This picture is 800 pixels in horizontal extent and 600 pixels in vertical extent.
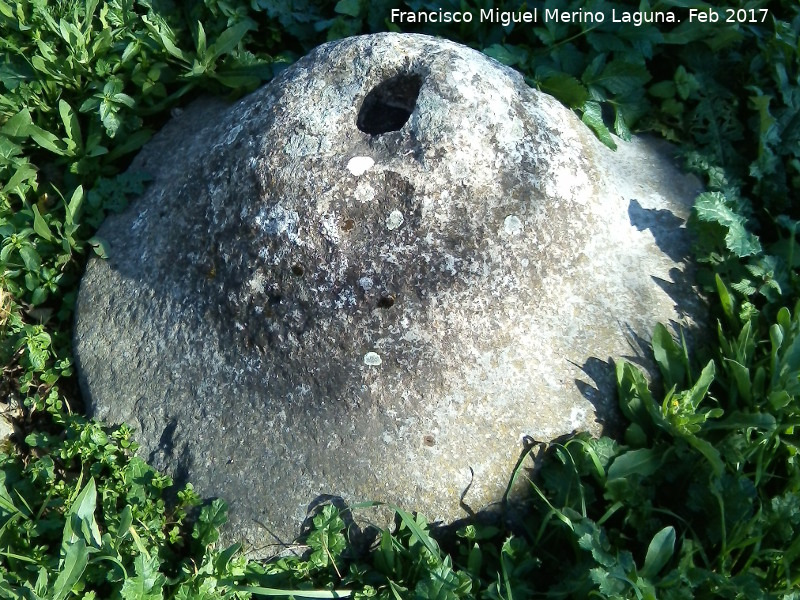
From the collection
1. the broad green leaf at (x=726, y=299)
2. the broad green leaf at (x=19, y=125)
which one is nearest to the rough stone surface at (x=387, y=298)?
the broad green leaf at (x=726, y=299)

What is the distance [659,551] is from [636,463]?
0.94 ft

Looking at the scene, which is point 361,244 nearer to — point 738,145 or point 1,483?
point 1,483

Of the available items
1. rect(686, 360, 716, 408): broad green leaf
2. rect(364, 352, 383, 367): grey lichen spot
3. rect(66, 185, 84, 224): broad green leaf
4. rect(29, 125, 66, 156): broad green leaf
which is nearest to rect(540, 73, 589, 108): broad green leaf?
rect(686, 360, 716, 408): broad green leaf

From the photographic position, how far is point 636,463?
94.2 inches

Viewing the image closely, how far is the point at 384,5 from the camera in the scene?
11.6 ft

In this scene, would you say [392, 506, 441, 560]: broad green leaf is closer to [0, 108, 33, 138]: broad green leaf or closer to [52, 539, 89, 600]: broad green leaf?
[52, 539, 89, 600]: broad green leaf

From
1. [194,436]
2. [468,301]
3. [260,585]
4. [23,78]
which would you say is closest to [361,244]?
[468,301]

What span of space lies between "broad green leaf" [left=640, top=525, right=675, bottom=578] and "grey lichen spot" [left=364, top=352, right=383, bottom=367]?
3.27ft

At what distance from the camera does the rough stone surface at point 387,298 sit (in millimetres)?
2473

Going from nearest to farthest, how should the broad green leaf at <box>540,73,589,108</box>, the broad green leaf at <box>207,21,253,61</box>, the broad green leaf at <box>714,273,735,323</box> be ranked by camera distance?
the broad green leaf at <box>714,273,735,323</box>
the broad green leaf at <box>540,73,589,108</box>
the broad green leaf at <box>207,21,253,61</box>

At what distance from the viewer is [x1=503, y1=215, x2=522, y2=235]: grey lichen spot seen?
2594 millimetres

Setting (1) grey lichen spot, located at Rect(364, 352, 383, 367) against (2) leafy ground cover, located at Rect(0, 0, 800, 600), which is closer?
(2) leafy ground cover, located at Rect(0, 0, 800, 600)

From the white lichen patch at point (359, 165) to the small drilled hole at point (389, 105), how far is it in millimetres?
209

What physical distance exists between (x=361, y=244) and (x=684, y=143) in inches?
60.9
